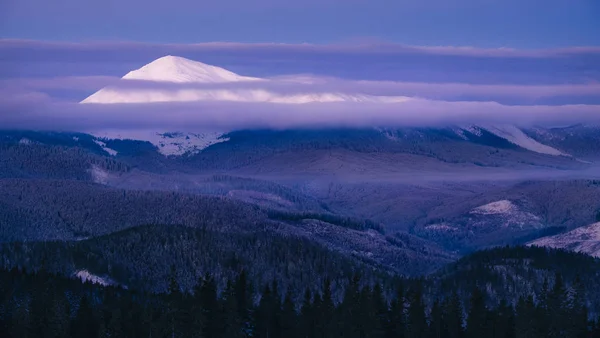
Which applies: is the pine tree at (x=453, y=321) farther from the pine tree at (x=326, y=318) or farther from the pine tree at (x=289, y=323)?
the pine tree at (x=289, y=323)

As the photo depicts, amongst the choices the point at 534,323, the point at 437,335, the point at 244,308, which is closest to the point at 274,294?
the point at 244,308

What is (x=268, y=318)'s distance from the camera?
604 feet

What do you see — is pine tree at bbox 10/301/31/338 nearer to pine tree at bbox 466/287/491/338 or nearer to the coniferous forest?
the coniferous forest

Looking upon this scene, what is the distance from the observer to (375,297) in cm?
18962

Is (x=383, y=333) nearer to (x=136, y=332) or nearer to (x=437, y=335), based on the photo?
(x=437, y=335)

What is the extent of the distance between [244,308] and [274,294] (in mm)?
13379

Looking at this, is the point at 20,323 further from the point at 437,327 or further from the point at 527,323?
the point at 527,323

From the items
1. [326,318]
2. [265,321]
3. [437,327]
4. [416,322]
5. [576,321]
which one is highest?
[576,321]

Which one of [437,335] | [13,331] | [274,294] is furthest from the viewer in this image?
[274,294]

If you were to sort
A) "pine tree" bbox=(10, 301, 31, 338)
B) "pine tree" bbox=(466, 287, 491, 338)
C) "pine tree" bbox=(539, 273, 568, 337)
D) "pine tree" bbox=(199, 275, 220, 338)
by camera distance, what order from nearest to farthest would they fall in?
"pine tree" bbox=(10, 301, 31, 338), "pine tree" bbox=(199, 275, 220, 338), "pine tree" bbox=(539, 273, 568, 337), "pine tree" bbox=(466, 287, 491, 338)

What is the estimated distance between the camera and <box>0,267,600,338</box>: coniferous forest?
17225cm

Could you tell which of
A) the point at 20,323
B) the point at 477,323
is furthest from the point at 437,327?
the point at 20,323

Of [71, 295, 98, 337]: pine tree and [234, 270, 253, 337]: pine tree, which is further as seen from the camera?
[234, 270, 253, 337]: pine tree

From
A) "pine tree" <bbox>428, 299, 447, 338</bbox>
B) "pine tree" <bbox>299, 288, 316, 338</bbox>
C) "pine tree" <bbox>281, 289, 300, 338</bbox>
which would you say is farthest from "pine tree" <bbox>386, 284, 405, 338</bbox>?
"pine tree" <bbox>281, 289, 300, 338</bbox>
